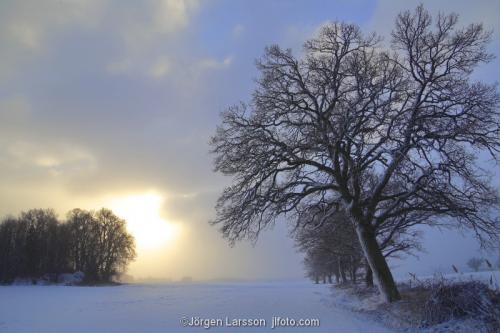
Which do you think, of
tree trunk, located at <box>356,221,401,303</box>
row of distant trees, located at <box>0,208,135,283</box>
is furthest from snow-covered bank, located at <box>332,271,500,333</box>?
row of distant trees, located at <box>0,208,135,283</box>

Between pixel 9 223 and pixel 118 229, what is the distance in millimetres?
24371

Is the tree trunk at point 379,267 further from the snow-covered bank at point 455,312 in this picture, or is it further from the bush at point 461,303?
the bush at point 461,303

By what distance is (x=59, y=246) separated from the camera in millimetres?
84438

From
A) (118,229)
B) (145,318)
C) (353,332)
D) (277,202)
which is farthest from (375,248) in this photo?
(118,229)

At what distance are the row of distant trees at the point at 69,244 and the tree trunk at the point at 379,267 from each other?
255 ft

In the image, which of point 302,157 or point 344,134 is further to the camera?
point 302,157

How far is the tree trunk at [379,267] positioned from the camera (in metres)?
15.8

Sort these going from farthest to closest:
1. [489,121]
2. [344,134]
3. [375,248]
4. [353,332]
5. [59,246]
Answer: [59,246], [375,248], [344,134], [489,121], [353,332]

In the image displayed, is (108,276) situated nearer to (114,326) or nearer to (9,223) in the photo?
(9,223)

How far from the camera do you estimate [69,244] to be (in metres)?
86.1

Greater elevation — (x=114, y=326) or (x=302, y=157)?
(x=302, y=157)

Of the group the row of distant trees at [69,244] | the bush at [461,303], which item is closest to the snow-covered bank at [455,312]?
the bush at [461,303]

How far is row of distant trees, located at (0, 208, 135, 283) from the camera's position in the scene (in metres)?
81.6

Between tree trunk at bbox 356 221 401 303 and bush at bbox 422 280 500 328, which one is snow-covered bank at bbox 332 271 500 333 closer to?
bush at bbox 422 280 500 328
